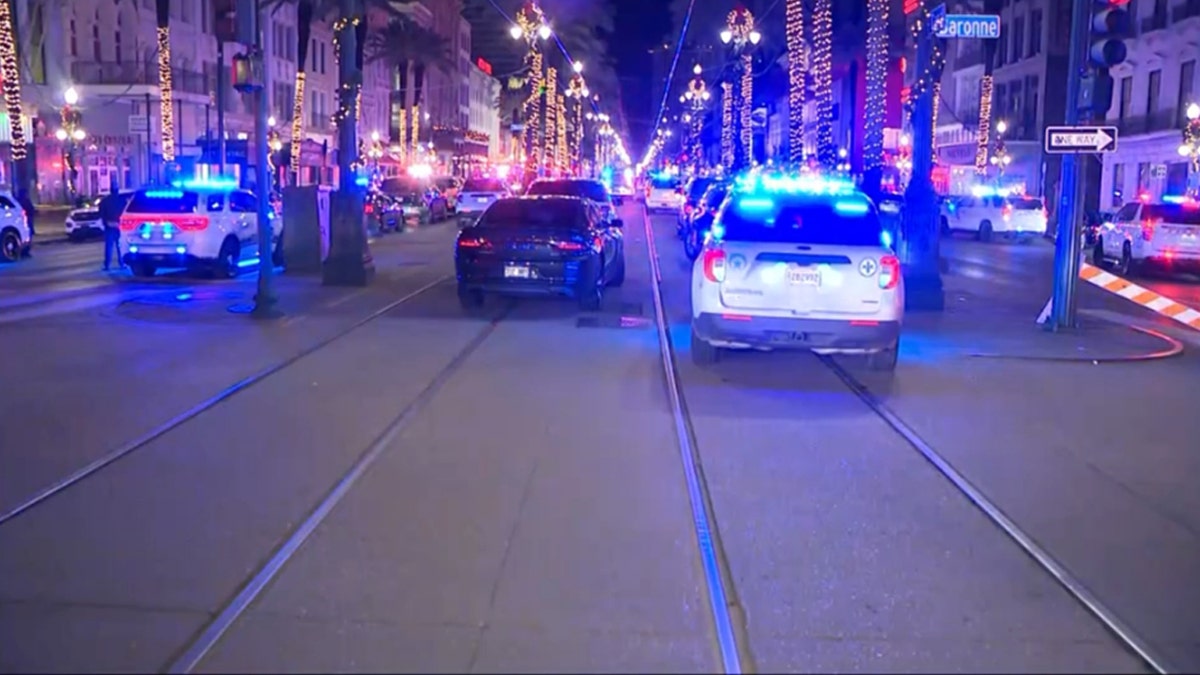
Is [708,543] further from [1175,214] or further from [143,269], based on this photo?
[1175,214]

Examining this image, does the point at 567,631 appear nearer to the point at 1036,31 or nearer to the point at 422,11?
the point at 1036,31

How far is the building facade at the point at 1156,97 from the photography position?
4997cm

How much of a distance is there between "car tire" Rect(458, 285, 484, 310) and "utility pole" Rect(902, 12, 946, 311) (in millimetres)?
6418

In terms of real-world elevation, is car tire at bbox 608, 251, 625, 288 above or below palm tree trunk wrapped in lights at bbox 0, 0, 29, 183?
below

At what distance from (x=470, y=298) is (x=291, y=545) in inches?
464

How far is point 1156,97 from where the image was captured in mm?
53469

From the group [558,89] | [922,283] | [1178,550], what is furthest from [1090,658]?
[558,89]

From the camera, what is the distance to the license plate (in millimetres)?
12477

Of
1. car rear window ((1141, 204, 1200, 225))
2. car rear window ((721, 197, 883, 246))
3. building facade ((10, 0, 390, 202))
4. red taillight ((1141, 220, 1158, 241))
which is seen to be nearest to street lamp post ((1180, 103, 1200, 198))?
car rear window ((1141, 204, 1200, 225))

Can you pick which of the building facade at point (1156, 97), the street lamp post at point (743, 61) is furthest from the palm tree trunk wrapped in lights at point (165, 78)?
the building facade at point (1156, 97)

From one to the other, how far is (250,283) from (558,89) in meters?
60.6

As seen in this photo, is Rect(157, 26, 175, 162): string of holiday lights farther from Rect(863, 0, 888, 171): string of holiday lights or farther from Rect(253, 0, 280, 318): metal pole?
Rect(253, 0, 280, 318): metal pole

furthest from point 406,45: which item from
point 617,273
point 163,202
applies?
point 617,273

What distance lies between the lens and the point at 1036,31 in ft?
211
